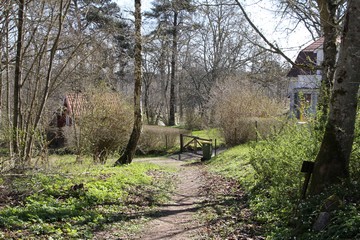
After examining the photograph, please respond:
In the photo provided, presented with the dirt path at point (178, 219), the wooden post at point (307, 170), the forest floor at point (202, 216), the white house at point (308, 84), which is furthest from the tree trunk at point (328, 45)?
the dirt path at point (178, 219)

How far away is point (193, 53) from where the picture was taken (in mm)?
45031

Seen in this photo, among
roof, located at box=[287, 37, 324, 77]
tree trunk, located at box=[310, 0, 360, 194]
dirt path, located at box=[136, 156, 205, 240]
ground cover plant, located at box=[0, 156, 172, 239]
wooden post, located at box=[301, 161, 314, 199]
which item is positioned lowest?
dirt path, located at box=[136, 156, 205, 240]

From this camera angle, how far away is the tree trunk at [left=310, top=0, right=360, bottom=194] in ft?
17.9

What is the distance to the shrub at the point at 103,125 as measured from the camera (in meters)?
16.7

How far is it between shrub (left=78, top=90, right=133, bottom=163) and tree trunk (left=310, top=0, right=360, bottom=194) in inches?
473

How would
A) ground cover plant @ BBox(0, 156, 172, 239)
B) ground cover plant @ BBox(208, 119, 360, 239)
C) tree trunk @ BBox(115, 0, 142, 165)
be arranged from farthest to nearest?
tree trunk @ BBox(115, 0, 142, 165)
ground cover plant @ BBox(0, 156, 172, 239)
ground cover plant @ BBox(208, 119, 360, 239)

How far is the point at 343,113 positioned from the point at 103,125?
1301 centimetres

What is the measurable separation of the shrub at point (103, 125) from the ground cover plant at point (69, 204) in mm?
6597

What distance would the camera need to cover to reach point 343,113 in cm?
559

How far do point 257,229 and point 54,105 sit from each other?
63.8ft

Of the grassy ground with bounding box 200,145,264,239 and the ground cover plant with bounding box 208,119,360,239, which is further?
the grassy ground with bounding box 200,145,264,239

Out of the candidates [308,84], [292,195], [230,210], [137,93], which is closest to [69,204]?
[230,210]

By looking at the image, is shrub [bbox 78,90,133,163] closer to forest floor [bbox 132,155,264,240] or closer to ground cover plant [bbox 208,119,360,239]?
forest floor [bbox 132,155,264,240]

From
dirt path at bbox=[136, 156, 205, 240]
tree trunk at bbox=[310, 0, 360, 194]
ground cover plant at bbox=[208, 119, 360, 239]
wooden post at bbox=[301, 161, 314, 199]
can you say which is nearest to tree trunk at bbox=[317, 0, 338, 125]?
ground cover plant at bbox=[208, 119, 360, 239]
